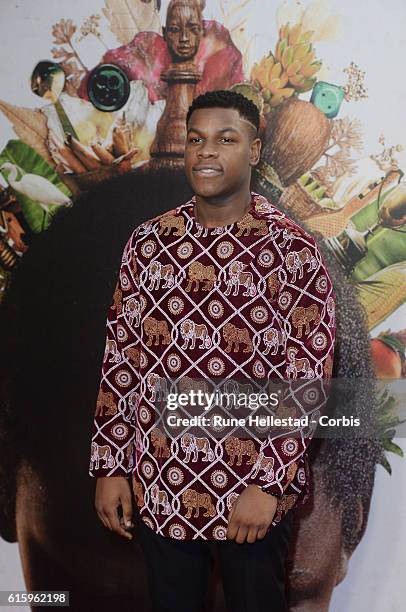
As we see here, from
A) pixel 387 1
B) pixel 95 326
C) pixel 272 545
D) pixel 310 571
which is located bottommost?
pixel 310 571

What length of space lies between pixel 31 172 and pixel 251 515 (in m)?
1.10

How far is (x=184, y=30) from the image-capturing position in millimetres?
2096

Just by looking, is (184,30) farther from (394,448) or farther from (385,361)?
(394,448)

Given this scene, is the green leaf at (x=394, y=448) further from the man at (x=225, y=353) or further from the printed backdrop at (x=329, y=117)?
the man at (x=225, y=353)

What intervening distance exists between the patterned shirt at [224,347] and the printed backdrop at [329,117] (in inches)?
13.7

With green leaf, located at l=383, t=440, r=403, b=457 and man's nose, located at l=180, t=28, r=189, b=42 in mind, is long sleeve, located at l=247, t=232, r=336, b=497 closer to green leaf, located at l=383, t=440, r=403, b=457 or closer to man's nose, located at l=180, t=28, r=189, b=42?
green leaf, located at l=383, t=440, r=403, b=457

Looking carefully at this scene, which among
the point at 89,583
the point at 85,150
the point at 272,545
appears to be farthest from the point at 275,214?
the point at 89,583

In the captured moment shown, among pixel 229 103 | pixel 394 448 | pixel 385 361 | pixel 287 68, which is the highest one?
pixel 287 68

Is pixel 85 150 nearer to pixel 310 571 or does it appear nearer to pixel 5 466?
pixel 5 466

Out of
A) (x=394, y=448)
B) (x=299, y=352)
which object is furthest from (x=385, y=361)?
(x=299, y=352)

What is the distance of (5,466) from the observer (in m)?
2.18

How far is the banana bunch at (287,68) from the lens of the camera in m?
2.07

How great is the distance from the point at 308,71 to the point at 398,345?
750mm

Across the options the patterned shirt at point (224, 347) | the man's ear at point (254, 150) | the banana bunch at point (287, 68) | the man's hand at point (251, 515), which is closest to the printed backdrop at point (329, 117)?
the banana bunch at point (287, 68)
